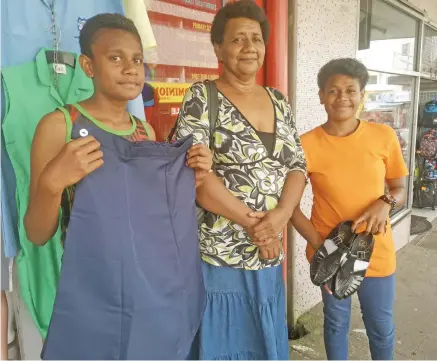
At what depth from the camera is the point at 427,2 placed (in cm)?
538

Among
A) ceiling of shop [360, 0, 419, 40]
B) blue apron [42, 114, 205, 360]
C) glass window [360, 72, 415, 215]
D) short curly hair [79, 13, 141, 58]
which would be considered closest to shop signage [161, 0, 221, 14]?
short curly hair [79, 13, 141, 58]

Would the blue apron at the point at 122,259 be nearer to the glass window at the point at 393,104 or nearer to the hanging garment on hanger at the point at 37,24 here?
the hanging garment on hanger at the point at 37,24

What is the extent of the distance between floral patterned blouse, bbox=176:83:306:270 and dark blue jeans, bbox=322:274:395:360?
657 mm

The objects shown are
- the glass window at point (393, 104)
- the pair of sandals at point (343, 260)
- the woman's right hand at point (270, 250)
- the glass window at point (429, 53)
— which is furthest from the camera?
the glass window at point (429, 53)

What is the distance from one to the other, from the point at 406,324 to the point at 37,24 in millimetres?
3230

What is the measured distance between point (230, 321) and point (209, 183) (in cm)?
58

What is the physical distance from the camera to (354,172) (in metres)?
1.96

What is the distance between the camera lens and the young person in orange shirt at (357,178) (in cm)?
195

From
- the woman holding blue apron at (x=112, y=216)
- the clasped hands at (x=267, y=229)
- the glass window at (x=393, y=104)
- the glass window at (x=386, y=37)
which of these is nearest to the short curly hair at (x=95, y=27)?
the woman holding blue apron at (x=112, y=216)

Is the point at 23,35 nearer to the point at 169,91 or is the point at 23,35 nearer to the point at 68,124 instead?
the point at 68,124

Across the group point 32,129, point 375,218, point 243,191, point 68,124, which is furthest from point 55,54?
point 375,218

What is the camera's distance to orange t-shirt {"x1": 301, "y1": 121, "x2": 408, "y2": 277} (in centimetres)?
196

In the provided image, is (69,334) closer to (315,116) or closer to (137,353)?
(137,353)

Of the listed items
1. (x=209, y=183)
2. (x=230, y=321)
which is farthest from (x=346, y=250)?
(x=209, y=183)
